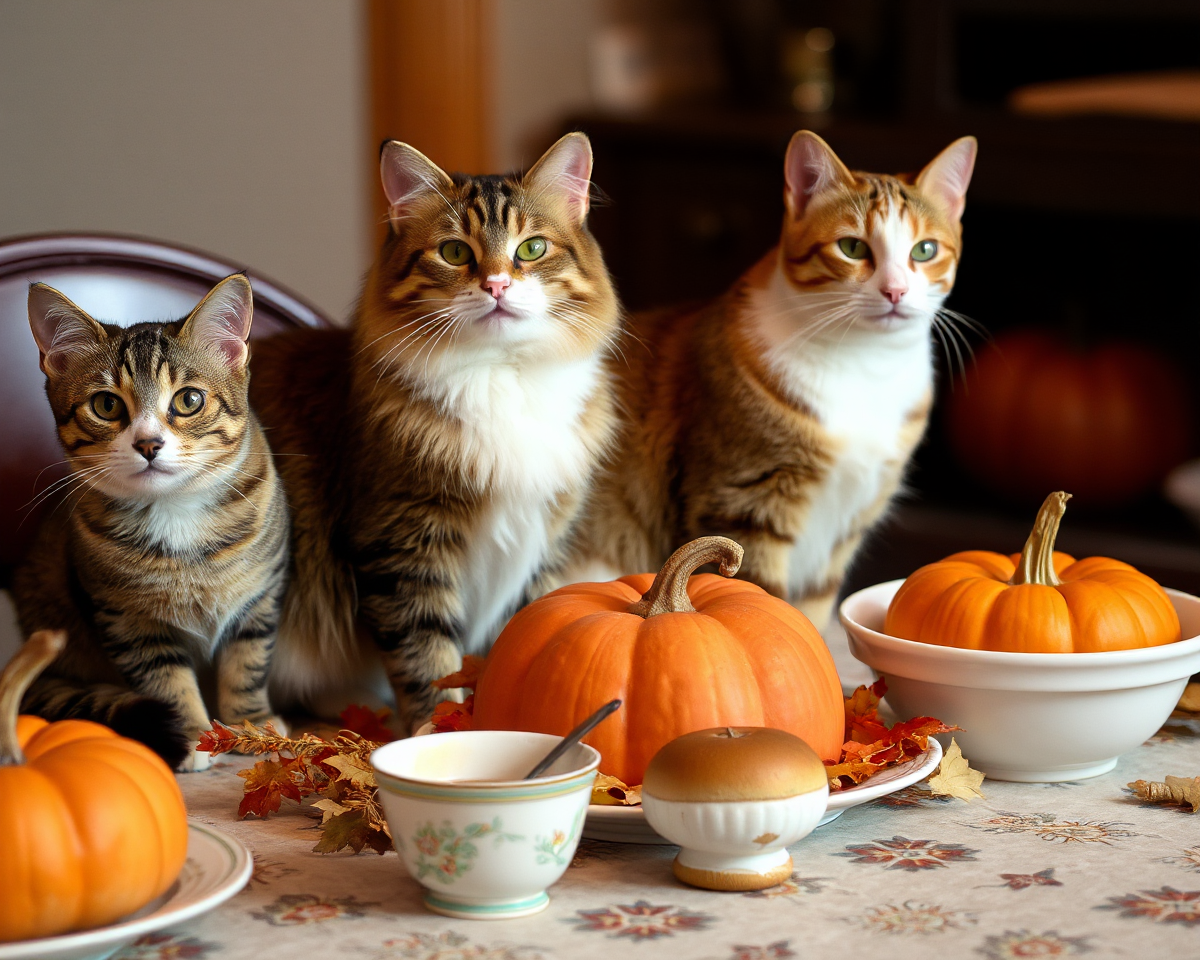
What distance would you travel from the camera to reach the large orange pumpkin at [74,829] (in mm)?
765

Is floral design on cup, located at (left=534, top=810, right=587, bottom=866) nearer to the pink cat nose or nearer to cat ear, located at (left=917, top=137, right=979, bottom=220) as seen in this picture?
the pink cat nose

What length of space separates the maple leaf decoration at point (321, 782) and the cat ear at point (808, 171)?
812 millimetres

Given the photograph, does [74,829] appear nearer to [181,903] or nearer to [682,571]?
[181,903]

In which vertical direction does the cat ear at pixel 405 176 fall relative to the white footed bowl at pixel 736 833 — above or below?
above

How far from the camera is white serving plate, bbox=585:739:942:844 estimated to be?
0.95 meters

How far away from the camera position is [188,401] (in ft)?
3.99

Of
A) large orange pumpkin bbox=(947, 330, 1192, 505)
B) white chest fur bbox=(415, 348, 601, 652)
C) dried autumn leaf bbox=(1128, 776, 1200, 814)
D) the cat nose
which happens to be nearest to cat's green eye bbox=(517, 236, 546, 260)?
white chest fur bbox=(415, 348, 601, 652)

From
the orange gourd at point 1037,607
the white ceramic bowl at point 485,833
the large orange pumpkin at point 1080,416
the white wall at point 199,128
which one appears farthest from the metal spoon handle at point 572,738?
the white wall at point 199,128

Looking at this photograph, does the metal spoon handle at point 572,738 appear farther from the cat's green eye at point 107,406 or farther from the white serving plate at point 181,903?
the cat's green eye at point 107,406

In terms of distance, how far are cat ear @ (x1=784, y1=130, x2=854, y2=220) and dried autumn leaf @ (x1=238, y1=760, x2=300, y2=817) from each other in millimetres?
876

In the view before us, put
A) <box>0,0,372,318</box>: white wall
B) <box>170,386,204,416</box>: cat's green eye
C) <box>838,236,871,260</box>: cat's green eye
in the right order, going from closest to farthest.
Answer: <box>170,386,204,416</box>: cat's green eye < <box>838,236,871,260</box>: cat's green eye < <box>0,0,372,318</box>: white wall

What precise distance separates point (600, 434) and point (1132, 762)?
65 centimetres

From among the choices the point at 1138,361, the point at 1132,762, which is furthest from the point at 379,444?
the point at 1138,361

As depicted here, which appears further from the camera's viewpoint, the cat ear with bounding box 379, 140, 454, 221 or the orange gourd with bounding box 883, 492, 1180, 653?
the cat ear with bounding box 379, 140, 454, 221
